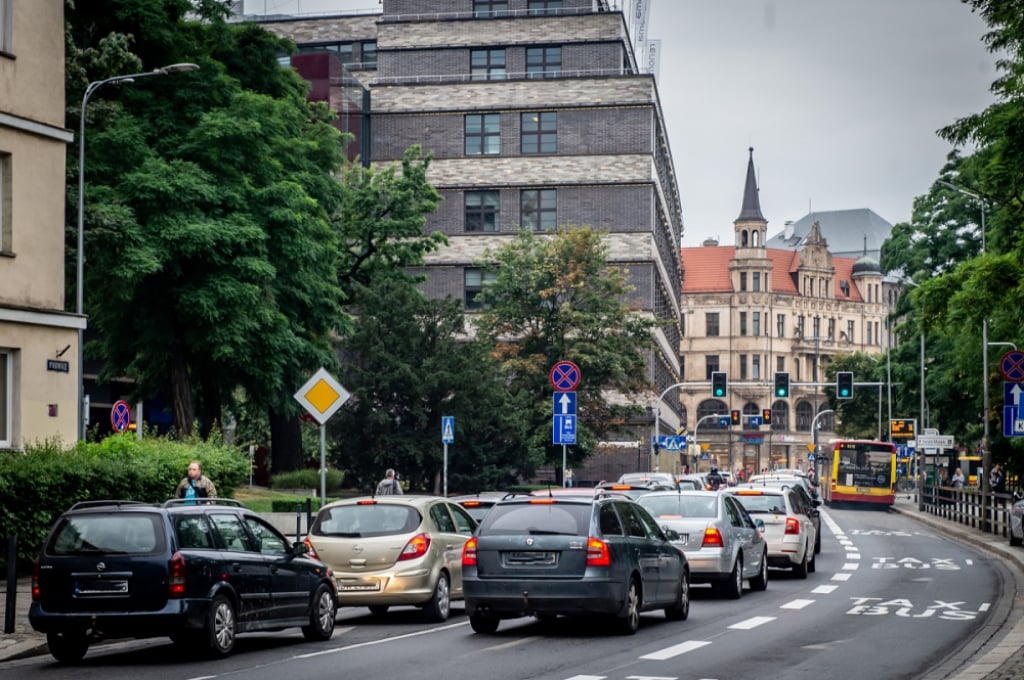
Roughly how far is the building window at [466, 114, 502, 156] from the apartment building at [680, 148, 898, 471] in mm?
83266

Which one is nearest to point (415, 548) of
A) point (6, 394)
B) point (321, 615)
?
point (321, 615)

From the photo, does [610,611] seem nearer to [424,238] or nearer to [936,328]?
[936,328]

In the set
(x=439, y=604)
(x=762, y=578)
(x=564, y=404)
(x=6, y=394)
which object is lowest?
(x=762, y=578)

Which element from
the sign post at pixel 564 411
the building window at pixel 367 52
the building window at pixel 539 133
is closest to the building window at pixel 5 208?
the sign post at pixel 564 411

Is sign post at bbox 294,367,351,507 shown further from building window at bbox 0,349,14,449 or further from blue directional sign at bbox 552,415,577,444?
blue directional sign at bbox 552,415,577,444

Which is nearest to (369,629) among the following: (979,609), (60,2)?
(979,609)

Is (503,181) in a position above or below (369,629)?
above

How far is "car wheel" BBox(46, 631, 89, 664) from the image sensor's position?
15531 mm

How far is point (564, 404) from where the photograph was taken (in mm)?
31656

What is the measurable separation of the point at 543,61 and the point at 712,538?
65243 millimetres

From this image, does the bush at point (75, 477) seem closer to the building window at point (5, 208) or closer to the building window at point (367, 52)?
the building window at point (5, 208)

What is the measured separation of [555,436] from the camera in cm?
3080

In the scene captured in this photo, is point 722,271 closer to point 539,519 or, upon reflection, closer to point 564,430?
point 564,430

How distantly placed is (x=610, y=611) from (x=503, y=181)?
218 feet
